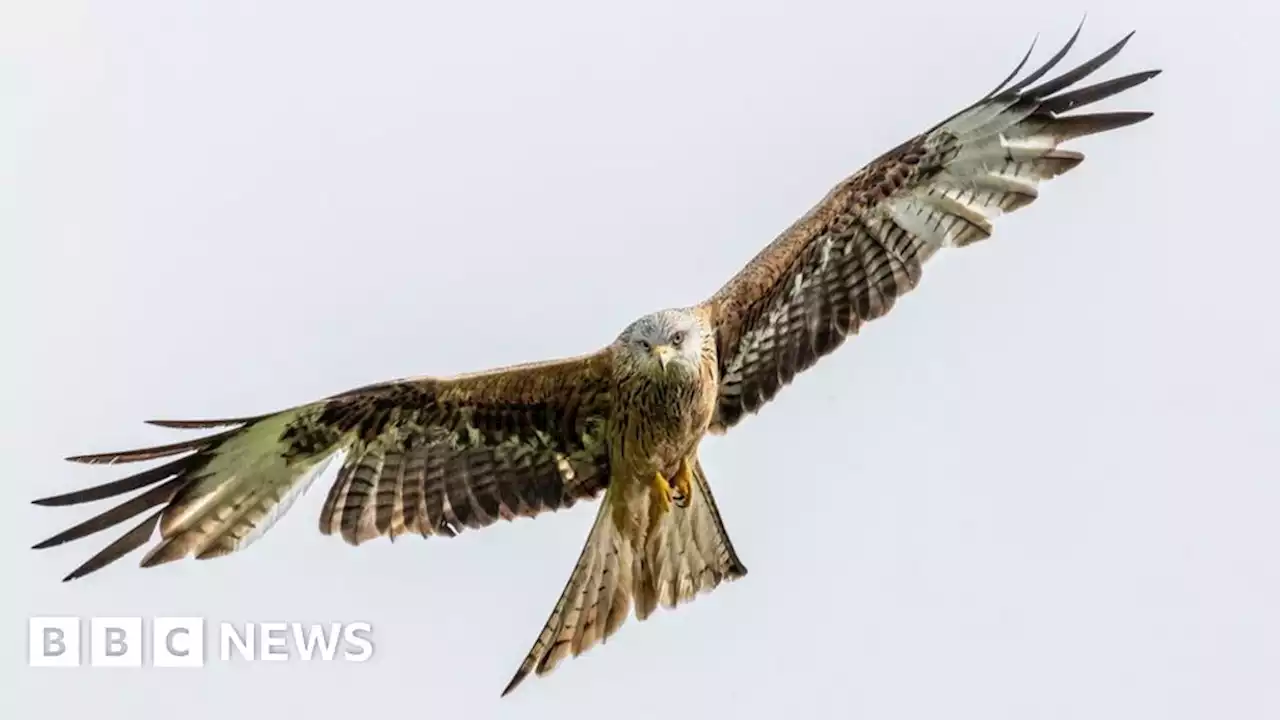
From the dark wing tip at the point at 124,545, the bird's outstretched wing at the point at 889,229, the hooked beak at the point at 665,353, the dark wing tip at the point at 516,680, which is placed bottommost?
the dark wing tip at the point at 516,680

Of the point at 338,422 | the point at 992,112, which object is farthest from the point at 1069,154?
the point at 338,422

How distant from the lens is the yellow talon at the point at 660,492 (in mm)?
11367

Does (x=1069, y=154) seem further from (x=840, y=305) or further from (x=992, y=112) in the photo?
(x=840, y=305)

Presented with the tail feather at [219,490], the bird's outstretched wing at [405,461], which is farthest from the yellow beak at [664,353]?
the tail feather at [219,490]

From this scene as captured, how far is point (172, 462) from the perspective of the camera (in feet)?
36.9

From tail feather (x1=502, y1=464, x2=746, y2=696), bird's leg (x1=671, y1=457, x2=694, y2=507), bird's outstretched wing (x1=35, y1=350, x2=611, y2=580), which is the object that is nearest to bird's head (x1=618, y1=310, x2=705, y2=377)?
bird's outstretched wing (x1=35, y1=350, x2=611, y2=580)

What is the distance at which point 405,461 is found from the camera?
11.6 meters

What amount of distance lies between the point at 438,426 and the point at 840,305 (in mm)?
1790

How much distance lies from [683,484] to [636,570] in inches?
18.3

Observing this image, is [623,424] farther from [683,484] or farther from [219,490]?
[219,490]

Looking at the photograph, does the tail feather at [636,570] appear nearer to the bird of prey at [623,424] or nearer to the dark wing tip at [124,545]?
the bird of prey at [623,424]

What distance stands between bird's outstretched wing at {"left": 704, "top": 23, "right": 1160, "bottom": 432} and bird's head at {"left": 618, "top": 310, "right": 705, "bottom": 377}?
0.45 m

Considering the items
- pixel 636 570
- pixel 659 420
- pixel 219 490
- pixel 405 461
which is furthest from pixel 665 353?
pixel 219 490

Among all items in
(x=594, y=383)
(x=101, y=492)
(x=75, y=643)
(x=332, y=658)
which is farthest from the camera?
(x=75, y=643)
